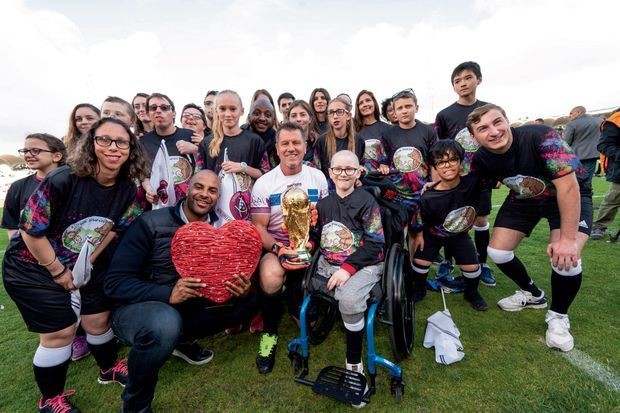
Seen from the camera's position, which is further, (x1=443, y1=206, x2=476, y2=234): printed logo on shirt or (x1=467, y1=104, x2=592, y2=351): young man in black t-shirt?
(x1=443, y1=206, x2=476, y2=234): printed logo on shirt

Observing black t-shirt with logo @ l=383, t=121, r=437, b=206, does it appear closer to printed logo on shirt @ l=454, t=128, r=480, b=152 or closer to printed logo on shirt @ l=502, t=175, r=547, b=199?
printed logo on shirt @ l=454, t=128, r=480, b=152

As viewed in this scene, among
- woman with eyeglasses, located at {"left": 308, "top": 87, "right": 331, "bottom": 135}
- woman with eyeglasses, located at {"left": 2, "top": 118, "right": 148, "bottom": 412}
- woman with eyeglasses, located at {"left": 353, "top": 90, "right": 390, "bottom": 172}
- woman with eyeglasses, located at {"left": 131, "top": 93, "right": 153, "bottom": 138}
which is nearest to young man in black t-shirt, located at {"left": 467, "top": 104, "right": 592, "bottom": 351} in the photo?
woman with eyeglasses, located at {"left": 353, "top": 90, "right": 390, "bottom": 172}

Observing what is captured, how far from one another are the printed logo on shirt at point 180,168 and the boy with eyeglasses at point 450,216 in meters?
2.43

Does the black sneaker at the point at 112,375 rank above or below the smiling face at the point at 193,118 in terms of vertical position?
below

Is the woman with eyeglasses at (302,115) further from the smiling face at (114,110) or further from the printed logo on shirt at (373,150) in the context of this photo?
the smiling face at (114,110)

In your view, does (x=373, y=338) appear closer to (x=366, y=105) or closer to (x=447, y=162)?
(x=447, y=162)

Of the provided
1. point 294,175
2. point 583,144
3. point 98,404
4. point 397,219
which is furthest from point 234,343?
point 583,144

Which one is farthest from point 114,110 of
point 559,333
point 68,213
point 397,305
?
point 559,333

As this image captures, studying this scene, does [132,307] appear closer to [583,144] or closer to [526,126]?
[526,126]

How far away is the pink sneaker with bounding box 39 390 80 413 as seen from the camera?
192 centimetres

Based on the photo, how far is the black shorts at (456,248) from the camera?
2.94m

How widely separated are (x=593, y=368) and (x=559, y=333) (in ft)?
0.96

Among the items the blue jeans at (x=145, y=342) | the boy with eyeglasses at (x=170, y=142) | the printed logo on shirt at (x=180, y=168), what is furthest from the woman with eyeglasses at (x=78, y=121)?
the blue jeans at (x=145, y=342)

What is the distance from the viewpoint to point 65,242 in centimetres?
190
